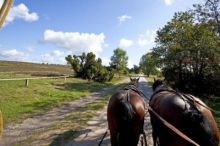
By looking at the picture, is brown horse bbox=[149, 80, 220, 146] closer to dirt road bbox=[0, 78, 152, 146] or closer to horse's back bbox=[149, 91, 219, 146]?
horse's back bbox=[149, 91, 219, 146]

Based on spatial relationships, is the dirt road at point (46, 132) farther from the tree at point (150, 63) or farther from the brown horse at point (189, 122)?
the tree at point (150, 63)

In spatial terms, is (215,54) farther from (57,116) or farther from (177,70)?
(57,116)

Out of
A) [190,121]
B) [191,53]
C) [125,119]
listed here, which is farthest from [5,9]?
[191,53]

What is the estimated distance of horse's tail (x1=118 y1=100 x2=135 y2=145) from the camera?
22.4ft

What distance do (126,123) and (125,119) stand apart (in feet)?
0.30

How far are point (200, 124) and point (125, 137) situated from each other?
2.78 m

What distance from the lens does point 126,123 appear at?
6828mm

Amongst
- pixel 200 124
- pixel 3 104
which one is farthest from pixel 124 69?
pixel 200 124

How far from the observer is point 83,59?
43938mm

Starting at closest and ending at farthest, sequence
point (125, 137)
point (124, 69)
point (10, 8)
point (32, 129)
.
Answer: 1. point (10, 8)
2. point (125, 137)
3. point (32, 129)
4. point (124, 69)

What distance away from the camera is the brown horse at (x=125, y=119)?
684 centimetres

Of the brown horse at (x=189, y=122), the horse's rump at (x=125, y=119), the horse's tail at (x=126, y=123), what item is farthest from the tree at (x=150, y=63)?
the brown horse at (x=189, y=122)

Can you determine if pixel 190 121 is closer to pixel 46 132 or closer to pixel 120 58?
pixel 46 132

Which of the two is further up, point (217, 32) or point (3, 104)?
point (217, 32)
